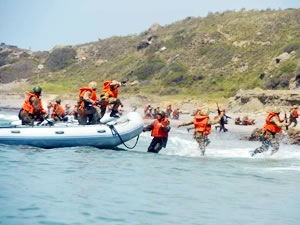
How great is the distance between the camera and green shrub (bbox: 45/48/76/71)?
251 ft

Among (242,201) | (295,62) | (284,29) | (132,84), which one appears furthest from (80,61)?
(242,201)

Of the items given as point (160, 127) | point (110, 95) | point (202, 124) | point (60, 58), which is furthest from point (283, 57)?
point (60, 58)

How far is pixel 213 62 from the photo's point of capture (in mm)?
54000

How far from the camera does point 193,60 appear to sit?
56656 millimetres

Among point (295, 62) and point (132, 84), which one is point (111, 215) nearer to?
point (295, 62)

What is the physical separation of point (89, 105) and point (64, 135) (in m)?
1.00

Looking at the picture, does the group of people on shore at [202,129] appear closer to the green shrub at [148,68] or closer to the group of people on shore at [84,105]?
the group of people on shore at [84,105]

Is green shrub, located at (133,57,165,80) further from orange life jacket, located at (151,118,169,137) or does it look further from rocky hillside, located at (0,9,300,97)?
orange life jacket, located at (151,118,169,137)

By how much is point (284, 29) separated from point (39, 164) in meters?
48.2

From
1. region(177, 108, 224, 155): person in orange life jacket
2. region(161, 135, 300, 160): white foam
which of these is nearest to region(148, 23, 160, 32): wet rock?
region(161, 135, 300, 160): white foam

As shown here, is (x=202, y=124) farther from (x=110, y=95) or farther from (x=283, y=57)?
(x=283, y=57)

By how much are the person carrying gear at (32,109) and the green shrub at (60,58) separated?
62.1 meters

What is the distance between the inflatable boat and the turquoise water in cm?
23

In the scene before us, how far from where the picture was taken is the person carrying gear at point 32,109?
14078 mm
